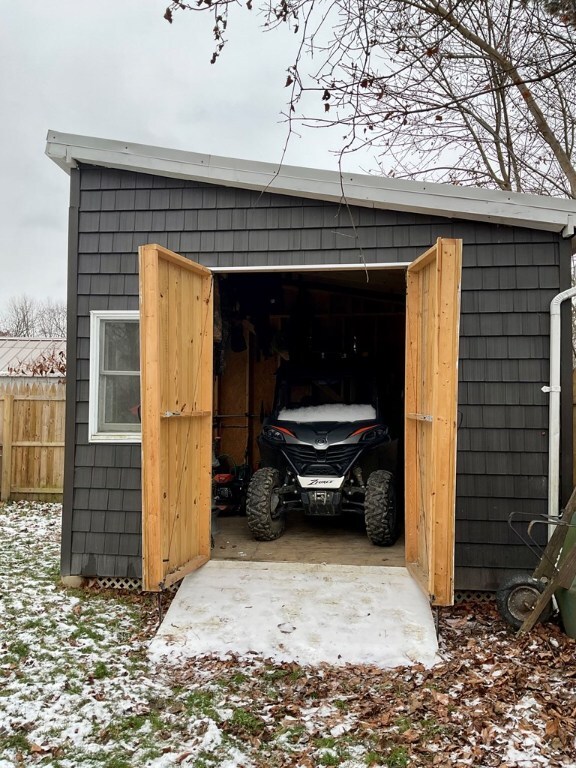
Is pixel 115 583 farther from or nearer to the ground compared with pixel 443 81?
nearer to the ground

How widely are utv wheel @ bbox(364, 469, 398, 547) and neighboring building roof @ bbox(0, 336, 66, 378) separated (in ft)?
45.7

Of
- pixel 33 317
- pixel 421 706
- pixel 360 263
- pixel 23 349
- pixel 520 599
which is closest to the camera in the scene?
pixel 421 706

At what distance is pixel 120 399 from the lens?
5.40 m

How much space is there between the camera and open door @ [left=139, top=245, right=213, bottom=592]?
406 centimetres

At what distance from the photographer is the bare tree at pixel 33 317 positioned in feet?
128

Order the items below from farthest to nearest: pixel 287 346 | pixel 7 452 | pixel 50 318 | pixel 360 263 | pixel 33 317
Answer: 1. pixel 33 317
2. pixel 50 318
3. pixel 7 452
4. pixel 287 346
5. pixel 360 263

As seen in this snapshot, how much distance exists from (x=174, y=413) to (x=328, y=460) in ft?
6.61

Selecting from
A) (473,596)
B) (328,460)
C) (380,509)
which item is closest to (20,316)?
(328,460)

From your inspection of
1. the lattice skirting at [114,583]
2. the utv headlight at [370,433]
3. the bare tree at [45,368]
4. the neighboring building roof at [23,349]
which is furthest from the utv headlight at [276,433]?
the neighboring building roof at [23,349]

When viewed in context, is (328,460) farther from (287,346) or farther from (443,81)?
(443,81)

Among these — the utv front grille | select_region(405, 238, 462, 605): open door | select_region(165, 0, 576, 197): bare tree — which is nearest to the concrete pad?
select_region(405, 238, 462, 605): open door

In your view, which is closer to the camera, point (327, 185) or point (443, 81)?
point (327, 185)

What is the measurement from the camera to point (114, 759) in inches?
114

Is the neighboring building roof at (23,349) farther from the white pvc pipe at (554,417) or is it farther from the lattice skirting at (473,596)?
the white pvc pipe at (554,417)
